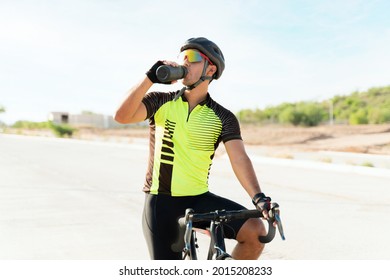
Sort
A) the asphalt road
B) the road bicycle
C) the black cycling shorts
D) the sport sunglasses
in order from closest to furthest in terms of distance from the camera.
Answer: the road bicycle → the sport sunglasses → the black cycling shorts → the asphalt road

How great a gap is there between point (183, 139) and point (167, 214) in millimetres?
452

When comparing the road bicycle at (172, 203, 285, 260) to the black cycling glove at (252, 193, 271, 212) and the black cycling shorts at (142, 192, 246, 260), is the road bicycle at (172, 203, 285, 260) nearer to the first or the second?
the black cycling glove at (252, 193, 271, 212)

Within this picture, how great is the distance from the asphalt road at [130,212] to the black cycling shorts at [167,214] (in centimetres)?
305

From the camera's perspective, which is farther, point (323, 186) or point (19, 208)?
point (323, 186)

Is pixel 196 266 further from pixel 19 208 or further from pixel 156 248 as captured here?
pixel 19 208

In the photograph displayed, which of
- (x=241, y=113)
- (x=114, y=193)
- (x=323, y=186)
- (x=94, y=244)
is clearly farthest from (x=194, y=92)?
(x=241, y=113)

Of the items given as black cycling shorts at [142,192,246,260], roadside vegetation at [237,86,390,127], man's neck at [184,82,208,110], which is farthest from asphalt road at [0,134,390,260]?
roadside vegetation at [237,86,390,127]

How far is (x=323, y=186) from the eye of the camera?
1320cm

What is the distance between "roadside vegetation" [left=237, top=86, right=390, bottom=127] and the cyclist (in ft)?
Result: 228

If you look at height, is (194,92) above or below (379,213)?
above

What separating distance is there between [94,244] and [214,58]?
4265 mm

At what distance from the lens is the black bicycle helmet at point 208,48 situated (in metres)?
3.04

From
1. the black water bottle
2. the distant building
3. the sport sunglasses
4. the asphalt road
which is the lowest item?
the asphalt road

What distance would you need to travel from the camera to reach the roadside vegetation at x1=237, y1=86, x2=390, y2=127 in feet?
246
